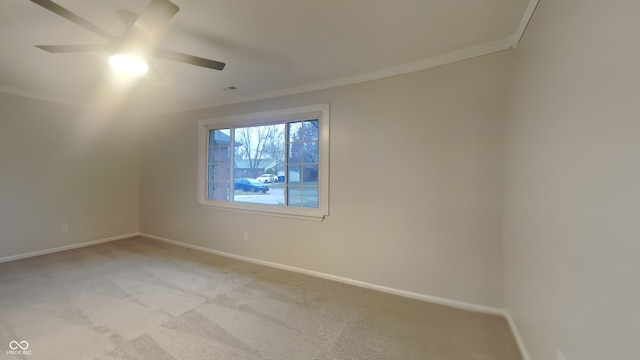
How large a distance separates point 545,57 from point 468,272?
69.4 inches

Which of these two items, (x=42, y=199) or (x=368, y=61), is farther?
(x=42, y=199)

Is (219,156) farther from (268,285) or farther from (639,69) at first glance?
(639,69)

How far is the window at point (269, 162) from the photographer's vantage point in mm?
3062

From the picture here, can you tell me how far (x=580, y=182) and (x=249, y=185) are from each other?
3.41 m

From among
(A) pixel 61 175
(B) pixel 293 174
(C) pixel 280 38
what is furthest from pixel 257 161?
(A) pixel 61 175

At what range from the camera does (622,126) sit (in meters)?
0.83

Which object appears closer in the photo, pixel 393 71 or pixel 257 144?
pixel 393 71

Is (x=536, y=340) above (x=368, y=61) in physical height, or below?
below

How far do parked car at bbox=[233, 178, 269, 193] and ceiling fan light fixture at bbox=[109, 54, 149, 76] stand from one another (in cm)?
193

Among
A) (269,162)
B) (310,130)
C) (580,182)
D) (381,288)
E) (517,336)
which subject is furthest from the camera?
(269,162)

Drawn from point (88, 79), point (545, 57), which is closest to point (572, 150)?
point (545, 57)

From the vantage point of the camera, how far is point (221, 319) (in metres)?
2.11

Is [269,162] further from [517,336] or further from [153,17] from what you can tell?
[517,336]

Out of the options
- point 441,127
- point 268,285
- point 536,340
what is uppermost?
point 441,127
